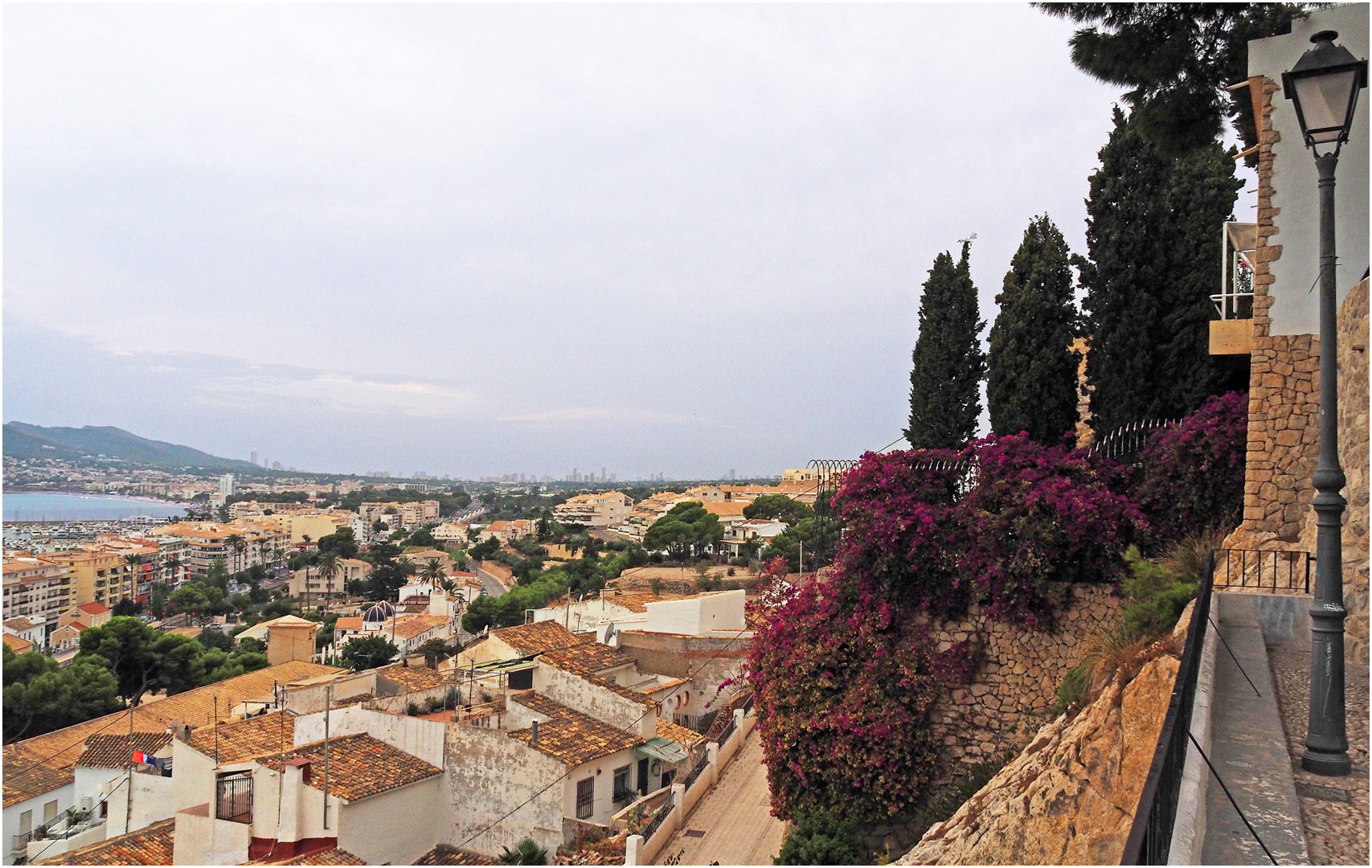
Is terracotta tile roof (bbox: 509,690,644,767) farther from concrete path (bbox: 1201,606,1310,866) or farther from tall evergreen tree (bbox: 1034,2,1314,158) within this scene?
tall evergreen tree (bbox: 1034,2,1314,158)

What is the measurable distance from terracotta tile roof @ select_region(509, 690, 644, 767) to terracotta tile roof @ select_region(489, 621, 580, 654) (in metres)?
4.28

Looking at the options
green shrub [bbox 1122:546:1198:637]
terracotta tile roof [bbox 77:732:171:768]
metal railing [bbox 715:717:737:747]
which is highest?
green shrub [bbox 1122:546:1198:637]

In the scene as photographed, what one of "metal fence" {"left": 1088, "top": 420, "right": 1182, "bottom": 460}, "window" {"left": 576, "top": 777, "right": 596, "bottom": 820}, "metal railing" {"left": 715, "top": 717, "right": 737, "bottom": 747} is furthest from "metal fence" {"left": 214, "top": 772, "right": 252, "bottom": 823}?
"metal fence" {"left": 1088, "top": 420, "right": 1182, "bottom": 460}

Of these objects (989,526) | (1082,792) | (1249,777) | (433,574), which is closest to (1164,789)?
(1249,777)

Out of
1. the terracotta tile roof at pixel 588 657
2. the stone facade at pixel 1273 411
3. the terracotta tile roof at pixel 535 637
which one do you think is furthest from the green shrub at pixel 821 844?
the terracotta tile roof at pixel 535 637

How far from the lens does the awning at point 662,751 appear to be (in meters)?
16.3

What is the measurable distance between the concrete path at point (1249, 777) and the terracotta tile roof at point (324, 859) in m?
11.4

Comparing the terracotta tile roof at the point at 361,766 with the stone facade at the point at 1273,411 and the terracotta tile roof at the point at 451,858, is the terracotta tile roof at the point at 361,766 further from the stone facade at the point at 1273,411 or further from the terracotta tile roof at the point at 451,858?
the stone facade at the point at 1273,411

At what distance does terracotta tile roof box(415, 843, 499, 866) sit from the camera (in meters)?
14.1

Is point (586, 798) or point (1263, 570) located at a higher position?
point (1263, 570)

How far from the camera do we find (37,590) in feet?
201

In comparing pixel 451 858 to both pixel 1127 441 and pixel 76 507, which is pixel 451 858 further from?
pixel 76 507

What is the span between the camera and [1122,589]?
337 inches

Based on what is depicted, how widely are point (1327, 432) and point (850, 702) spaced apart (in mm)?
5962
